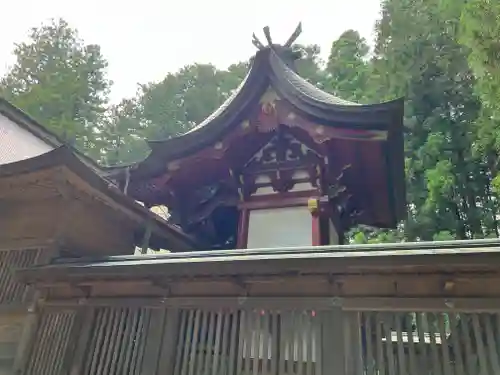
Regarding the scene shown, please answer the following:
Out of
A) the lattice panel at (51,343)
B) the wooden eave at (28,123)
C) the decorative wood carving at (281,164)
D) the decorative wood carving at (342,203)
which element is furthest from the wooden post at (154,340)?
the wooden eave at (28,123)

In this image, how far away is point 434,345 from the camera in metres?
4.12

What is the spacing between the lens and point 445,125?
59.6 feet

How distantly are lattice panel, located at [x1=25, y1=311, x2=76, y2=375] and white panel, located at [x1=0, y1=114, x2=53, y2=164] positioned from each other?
450 centimetres

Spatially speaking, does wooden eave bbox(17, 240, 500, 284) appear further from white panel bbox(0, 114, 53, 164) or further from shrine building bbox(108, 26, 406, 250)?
white panel bbox(0, 114, 53, 164)

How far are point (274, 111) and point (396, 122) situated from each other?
6.32 ft

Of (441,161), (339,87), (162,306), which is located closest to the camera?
(162,306)

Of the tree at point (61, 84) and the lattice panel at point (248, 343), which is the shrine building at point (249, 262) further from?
the tree at point (61, 84)

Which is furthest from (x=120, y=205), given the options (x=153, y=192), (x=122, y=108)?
(x=122, y=108)

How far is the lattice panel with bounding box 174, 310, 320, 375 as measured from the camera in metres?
4.64

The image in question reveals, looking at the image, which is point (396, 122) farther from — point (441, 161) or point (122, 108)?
point (122, 108)

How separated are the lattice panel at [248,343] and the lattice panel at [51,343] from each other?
1647 millimetres

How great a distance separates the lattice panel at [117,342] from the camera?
5266mm

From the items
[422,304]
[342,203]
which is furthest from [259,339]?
[342,203]

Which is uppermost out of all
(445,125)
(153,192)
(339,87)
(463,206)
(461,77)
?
(339,87)
